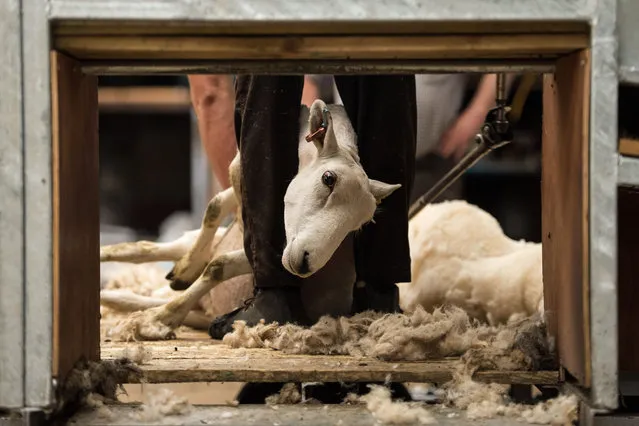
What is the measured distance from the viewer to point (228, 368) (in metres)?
1.64

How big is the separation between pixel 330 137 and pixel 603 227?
75 centimetres

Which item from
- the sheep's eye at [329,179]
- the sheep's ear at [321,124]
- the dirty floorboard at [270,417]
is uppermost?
the sheep's ear at [321,124]

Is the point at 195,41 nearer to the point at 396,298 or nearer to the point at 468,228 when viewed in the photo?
the point at 396,298

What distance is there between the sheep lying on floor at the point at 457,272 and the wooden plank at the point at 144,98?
163 centimetres

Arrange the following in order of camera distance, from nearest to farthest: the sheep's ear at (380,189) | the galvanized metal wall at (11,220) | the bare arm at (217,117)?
1. the galvanized metal wall at (11,220)
2. the sheep's ear at (380,189)
3. the bare arm at (217,117)

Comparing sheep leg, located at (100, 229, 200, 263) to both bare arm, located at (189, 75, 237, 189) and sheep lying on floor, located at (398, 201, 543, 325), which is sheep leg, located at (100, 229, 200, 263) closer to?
bare arm, located at (189, 75, 237, 189)

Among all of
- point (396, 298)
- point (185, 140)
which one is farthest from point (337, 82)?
point (185, 140)

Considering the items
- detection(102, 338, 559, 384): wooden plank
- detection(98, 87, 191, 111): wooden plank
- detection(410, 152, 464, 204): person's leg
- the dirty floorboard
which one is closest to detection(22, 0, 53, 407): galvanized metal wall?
the dirty floorboard

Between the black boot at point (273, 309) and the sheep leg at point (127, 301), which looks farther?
the sheep leg at point (127, 301)

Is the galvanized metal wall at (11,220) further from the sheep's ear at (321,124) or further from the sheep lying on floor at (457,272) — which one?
the sheep lying on floor at (457,272)

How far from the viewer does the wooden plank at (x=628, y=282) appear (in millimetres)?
1805

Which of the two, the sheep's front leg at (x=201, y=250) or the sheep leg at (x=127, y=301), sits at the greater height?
the sheep's front leg at (x=201, y=250)

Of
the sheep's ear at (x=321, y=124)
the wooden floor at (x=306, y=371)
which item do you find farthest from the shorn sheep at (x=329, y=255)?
the wooden floor at (x=306, y=371)

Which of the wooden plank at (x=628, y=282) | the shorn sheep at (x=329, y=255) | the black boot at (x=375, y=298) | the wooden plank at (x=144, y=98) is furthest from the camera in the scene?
the wooden plank at (x=144, y=98)
